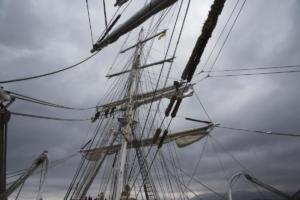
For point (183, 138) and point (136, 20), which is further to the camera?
point (183, 138)

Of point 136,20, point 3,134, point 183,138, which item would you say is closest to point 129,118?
point 183,138

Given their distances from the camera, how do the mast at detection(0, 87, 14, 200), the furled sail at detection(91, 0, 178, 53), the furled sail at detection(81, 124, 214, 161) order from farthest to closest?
the furled sail at detection(81, 124, 214, 161) → the furled sail at detection(91, 0, 178, 53) → the mast at detection(0, 87, 14, 200)

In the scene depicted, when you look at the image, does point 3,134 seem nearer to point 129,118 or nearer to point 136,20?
point 136,20

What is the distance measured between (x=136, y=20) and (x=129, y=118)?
13840 millimetres

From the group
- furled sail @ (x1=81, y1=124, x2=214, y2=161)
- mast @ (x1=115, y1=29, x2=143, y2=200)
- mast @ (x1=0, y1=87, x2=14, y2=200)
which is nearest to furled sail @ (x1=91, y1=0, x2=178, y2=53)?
mast @ (x1=0, y1=87, x2=14, y2=200)

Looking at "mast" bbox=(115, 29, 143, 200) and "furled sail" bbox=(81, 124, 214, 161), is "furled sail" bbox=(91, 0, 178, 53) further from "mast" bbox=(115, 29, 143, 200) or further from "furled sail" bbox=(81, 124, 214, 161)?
"furled sail" bbox=(81, 124, 214, 161)

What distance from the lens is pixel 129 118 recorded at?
66.1ft

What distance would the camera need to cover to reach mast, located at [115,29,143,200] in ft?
50.7

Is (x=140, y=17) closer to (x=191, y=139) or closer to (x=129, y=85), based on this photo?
(x=191, y=139)

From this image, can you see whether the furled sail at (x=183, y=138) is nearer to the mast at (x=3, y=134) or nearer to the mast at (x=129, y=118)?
the mast at (x=129, y=118)

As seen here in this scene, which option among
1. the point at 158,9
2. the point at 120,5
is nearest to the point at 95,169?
the point at 120,5

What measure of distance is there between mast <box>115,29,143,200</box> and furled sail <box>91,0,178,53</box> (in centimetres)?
966

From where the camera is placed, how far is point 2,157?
4.87 metres

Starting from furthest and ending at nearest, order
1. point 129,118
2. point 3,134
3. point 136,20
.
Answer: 1. point 129,118
2. point 136,20
3. point 3,134
